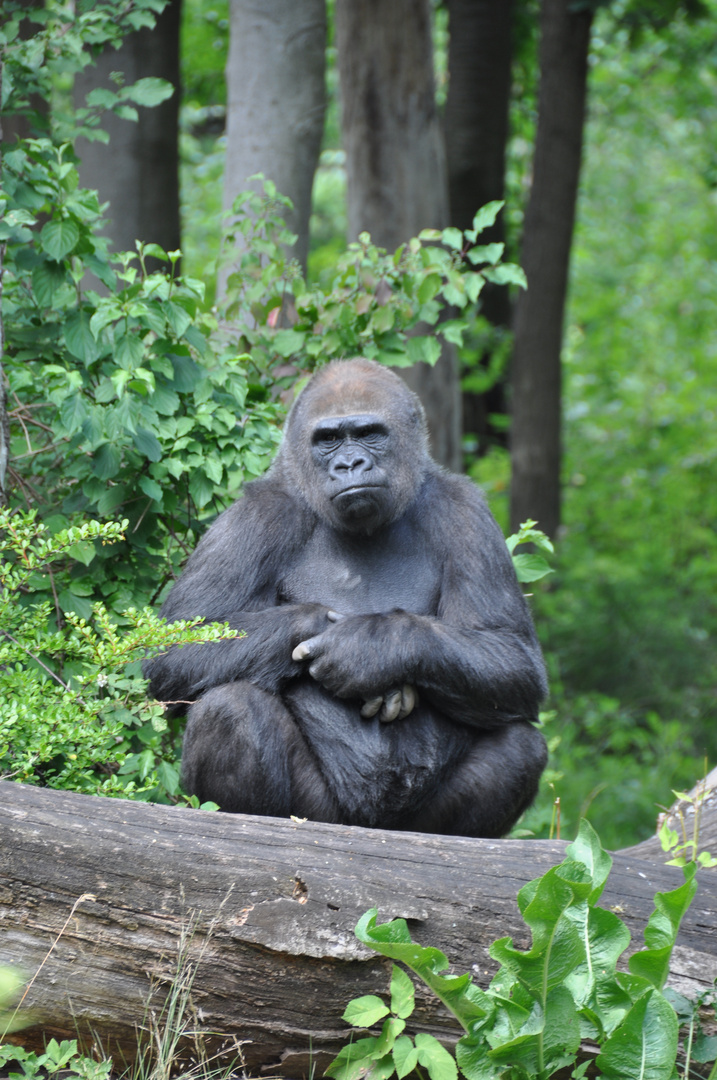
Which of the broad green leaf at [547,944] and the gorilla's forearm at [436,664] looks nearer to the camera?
the broad green leaf at [547,944]

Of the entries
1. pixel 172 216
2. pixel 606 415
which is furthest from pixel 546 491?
pixel 606 415

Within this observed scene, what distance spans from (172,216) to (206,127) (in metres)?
9.05

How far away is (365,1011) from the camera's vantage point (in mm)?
2156

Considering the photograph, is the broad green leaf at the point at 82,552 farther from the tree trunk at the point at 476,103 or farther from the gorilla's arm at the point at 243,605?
the tree trunk at the point at 476,103

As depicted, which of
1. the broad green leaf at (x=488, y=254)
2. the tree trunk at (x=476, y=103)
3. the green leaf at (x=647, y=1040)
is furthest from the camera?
the tree trunk at (x=476, y=103)

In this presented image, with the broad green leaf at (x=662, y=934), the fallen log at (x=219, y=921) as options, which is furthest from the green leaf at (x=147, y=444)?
the broad green leaf at (x=662, y=934)

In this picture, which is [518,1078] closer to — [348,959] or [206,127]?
[348,959]

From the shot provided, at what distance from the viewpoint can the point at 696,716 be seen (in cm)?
751

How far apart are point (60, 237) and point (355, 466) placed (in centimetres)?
115

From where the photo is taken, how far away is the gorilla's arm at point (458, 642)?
9.71 ft

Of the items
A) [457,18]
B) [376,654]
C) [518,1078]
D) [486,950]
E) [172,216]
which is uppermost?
[457,18]

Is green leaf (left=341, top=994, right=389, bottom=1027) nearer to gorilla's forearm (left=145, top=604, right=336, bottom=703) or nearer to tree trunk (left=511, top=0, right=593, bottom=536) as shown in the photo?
gorilla's forearm (left=145, top=604, right=336, bottom=703)

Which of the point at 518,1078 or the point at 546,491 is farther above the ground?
the point at 546,491

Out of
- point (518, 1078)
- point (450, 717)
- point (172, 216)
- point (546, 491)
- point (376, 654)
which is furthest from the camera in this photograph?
point (546, 491)
